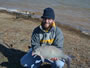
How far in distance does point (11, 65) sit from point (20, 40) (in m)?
1.55

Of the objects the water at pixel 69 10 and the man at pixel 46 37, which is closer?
the man at pixel 46 37

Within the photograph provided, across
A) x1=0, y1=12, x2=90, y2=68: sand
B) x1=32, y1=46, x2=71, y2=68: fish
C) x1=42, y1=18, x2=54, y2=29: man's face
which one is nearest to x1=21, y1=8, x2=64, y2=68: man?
x1=42, y1=18, x2=54, y2=29: man's face

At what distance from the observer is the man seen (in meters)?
4.21

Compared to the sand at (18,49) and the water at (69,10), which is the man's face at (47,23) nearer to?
the sand at (18,49)

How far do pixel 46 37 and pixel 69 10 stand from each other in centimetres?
1037

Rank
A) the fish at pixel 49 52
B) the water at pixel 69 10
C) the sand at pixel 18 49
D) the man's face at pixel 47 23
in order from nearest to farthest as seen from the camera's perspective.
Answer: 1. the fish at pixel 49 52
2. the man's face at pixel 47 23
3. the sand at pixel 18 49
4. the water at pixel 69 10

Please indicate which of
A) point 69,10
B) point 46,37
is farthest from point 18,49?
point 69,10

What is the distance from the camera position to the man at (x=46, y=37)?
4211mm

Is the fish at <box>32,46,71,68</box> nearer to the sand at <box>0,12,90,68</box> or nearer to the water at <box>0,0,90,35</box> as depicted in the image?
the sand at <box>0,12,90,68</box>

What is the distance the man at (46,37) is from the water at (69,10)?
17.5 ft

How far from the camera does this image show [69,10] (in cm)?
1450

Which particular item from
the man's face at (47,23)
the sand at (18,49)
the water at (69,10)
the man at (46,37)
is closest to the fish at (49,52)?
the man at (46,37)

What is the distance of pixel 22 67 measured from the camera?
15.6ft

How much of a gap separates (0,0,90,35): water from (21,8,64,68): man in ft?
17.5
